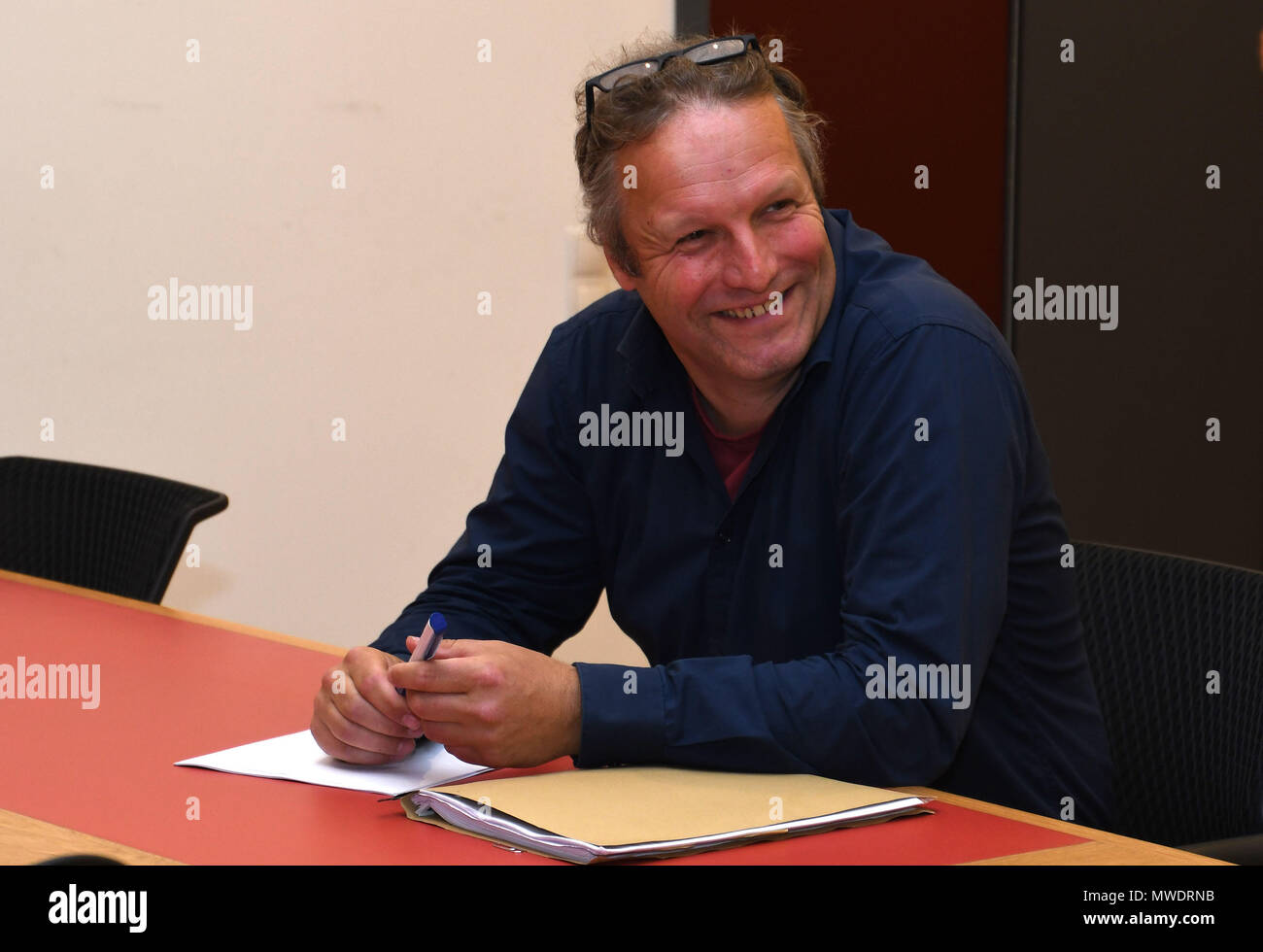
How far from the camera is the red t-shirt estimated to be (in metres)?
1.69

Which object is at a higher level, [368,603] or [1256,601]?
[1256,601]

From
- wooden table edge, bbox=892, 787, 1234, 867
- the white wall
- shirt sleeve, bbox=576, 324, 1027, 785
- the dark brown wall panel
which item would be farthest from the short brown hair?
the dark brown wall panel

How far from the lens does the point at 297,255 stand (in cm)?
326

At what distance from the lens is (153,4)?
120 inches

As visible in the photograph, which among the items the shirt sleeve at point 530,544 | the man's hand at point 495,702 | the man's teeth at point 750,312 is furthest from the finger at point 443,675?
the man's teeth at point 750,312

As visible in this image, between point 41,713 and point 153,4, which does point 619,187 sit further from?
point 153,4

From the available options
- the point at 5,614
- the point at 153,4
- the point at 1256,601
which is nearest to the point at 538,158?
the point at 153,4

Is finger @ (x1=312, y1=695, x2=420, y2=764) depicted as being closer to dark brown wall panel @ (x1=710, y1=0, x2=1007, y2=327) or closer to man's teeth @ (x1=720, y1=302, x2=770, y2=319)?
man's teeth @ (x1=720, y1=302, x2=770, y2=319)

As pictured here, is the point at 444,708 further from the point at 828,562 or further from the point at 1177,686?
the point at 1177,686

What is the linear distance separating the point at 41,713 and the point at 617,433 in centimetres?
70

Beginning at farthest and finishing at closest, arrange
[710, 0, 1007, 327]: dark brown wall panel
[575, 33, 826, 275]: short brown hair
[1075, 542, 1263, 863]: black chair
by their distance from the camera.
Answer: [710, 0, 1007, 327]: dark brown wall panel
[575, 33, 826, 275]: short brown hair
[1075, 542, 1263, 863]: black chair

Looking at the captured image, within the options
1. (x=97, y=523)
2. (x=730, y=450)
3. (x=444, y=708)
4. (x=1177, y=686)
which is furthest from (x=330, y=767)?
(x=97, y=523)

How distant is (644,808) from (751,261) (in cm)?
63

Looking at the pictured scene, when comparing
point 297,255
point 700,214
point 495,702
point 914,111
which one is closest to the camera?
point 495,702
